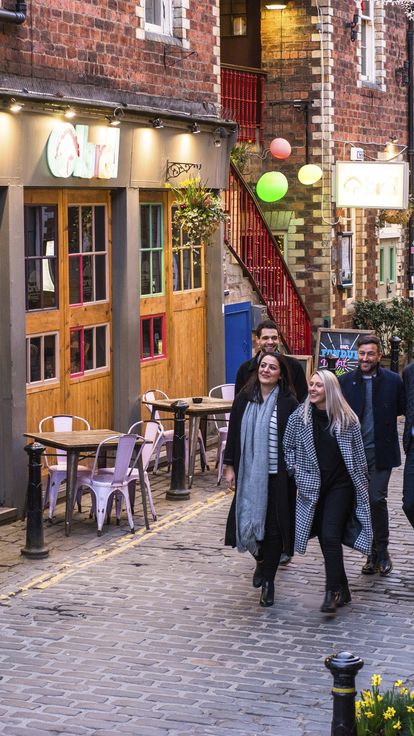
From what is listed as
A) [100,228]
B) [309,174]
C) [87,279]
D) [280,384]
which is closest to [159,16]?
[100,228]

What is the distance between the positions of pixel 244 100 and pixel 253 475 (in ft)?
42.1

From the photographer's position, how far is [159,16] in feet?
53.0

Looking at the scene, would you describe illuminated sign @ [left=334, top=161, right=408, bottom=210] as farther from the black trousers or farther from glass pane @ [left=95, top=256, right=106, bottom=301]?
the black trousers

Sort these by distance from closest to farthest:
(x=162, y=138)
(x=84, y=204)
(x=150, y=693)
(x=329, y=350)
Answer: (x=150, y=693) < (x=84, y=204) < (x=162, y=138) < (x=329, y=350)

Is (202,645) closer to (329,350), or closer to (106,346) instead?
(106,346)

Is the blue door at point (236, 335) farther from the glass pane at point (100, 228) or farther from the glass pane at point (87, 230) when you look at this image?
the glass pane at point (87, 230)

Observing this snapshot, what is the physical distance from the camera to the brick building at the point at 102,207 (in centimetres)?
1279

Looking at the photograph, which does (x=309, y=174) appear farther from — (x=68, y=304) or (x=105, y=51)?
(x=68, y=304)

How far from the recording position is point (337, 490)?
31.9ft

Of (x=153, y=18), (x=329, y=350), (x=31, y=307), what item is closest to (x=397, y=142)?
(x=329, y=350)

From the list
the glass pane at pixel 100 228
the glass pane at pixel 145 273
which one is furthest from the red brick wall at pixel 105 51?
the glass pane at pixel 145 273

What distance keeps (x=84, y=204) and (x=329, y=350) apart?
18.5 feet

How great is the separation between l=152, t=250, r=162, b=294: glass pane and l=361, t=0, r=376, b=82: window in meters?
9.44

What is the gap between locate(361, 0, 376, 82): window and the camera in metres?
24.5
